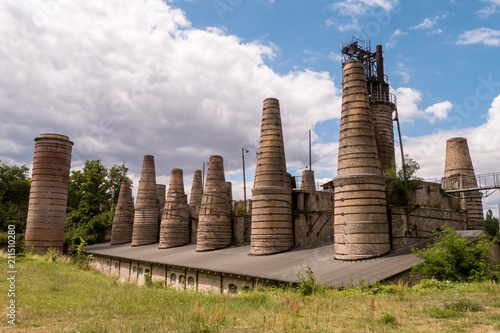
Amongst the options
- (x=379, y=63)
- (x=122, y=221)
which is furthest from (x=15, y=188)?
(x=379, y=63)

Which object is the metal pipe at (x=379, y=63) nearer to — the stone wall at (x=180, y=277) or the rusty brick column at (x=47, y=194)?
the stone wall at (x=180, y=277)

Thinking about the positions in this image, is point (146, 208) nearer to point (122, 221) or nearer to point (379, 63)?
point (122, 221)

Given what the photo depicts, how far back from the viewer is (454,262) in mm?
13133

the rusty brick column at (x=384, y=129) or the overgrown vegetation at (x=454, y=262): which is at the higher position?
the rusty brick column at (x=384, y=129)

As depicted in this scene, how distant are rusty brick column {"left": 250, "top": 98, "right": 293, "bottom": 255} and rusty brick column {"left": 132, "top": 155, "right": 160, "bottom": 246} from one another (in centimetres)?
1298

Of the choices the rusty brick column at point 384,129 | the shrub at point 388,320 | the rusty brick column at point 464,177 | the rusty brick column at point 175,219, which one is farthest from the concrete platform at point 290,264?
the rusty brick column at point 464,177

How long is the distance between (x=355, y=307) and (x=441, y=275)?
5.57 m

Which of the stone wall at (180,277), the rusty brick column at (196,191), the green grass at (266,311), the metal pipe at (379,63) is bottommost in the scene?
the stone wall at (180,277)

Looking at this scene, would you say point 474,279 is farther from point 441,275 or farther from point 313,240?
point 313,240

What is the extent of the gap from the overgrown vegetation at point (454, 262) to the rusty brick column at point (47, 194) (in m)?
22.2

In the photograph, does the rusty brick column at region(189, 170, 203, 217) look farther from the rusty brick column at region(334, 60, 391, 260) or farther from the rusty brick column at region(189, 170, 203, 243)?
the rusty brick column at region(334, 60, 391, 260)

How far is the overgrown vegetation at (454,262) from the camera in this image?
12922mm

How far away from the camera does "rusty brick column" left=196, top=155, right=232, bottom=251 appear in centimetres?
2297

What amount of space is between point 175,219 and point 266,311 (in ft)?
62.7
